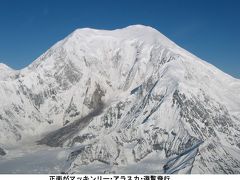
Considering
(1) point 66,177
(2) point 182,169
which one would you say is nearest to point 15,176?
(1) point 66,177

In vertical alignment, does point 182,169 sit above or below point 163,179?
above

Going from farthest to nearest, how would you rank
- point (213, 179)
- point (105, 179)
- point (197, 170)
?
point (197, 170) → point (213, 179) → point (105, 179)

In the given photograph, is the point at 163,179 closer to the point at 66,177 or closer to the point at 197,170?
the point at 66,177

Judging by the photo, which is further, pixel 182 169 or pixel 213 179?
pixel 182 169

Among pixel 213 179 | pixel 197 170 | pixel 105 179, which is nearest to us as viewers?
pixel 105 179

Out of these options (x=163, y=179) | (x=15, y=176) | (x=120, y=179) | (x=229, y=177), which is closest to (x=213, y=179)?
(x=229, y=177)

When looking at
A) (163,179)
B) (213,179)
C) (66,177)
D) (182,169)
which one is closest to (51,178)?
(66,177)

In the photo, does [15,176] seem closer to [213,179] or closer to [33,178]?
[33,178]

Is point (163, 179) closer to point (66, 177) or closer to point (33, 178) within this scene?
point (66, 177)
